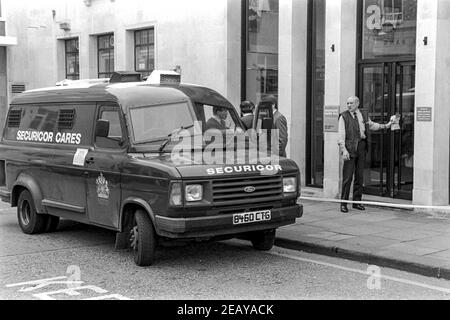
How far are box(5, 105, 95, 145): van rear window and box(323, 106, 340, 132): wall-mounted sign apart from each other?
5.01 m

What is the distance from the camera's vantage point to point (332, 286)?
6484 millimetres

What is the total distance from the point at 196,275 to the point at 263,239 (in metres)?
1.42

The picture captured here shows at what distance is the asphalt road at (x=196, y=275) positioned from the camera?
6207 millimetres

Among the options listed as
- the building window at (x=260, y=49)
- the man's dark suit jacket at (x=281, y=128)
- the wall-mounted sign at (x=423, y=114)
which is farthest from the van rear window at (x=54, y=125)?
the building window at (x=260, y=49)

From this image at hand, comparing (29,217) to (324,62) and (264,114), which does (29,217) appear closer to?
(264,114)

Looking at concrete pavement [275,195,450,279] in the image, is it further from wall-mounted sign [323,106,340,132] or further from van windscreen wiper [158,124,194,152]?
van windscreen wiper [158,124,194,152]

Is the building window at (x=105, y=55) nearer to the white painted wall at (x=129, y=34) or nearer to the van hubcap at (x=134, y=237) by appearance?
the white painted wall at (x=129, y=34)

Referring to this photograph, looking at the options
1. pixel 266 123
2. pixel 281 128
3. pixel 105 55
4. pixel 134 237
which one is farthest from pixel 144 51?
pixel 134 237

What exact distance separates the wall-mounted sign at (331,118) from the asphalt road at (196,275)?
383 cm

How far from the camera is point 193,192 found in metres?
6.82

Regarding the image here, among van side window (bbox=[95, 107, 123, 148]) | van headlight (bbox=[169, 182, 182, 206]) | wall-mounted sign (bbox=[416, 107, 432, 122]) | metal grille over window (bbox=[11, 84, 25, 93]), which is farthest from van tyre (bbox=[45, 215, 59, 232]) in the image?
metal grille over window (bbox=[11, 84, 25, 93])

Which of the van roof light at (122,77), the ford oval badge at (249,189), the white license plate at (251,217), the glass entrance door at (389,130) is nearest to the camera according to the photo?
the white license plate at (251,217)

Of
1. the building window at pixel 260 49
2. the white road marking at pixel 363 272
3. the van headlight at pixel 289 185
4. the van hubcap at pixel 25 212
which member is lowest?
the white road marking at pixel 363 272

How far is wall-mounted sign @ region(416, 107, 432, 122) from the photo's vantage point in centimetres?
1008
